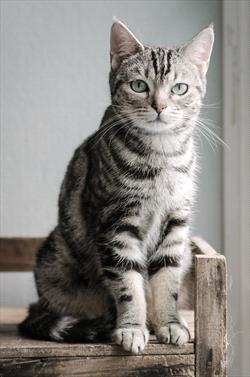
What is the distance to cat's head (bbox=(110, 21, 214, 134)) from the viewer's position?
4.11ft

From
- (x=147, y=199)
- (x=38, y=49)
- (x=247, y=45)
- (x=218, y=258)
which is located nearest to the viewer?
(x=218, y=258)

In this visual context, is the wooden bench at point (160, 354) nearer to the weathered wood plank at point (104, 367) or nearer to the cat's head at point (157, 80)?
the weathered wood plank at point (104, 367)

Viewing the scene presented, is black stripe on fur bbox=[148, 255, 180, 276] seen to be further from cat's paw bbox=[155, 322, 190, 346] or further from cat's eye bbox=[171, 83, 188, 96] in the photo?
cat's eye bbox=[171, 83, 188, 96]

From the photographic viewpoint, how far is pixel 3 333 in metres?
1.37

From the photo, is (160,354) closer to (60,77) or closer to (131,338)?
(131,338)

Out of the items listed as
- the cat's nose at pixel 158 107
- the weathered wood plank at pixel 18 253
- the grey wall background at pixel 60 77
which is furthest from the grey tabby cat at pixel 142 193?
the grey wall background at pixel 60 77

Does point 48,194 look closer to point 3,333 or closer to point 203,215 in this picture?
point 203,215

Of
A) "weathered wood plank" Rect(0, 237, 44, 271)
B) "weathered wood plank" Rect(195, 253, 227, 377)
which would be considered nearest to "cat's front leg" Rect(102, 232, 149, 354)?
"weathered wood plank" Rect(195, 253, 227, 377)

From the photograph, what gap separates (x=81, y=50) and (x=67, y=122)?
218 millimetres

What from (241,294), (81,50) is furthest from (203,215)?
(81,50)

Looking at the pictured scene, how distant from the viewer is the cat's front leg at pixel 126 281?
1253 mm

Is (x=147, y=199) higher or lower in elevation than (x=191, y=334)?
higher

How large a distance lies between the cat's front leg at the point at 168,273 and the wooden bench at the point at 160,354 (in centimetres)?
9

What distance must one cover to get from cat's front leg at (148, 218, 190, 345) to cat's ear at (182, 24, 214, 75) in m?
0.33
